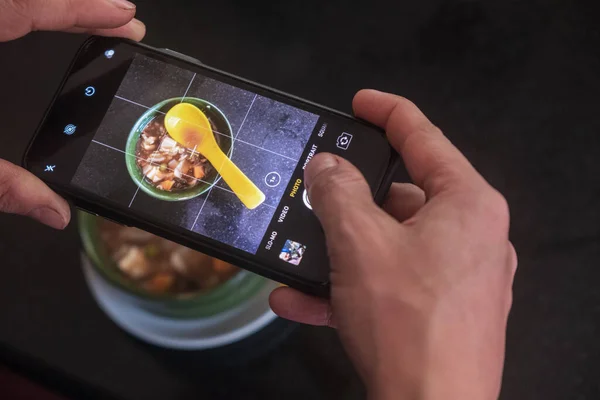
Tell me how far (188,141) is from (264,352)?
8.8 inches

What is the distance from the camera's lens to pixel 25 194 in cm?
45

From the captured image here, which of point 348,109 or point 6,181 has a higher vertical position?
point 348,109

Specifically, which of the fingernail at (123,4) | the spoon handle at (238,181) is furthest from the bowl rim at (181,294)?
the fingernail at (123,4)

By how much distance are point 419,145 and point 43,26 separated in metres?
0.34

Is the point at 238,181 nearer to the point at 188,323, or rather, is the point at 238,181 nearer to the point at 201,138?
the point at 201,138

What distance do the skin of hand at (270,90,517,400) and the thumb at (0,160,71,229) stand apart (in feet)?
0.73

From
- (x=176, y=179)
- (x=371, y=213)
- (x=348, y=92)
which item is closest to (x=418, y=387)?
(x=371, y=213)

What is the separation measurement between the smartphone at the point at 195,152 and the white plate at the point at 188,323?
0.10m

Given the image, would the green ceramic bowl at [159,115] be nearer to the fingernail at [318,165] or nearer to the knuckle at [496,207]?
the fingernail at [318,165]

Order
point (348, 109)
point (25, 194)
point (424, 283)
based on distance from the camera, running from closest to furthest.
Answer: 1. point (424, 283)
2. point (25, 194)
3. point (348, 109)

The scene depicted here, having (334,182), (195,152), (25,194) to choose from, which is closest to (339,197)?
(334,182)

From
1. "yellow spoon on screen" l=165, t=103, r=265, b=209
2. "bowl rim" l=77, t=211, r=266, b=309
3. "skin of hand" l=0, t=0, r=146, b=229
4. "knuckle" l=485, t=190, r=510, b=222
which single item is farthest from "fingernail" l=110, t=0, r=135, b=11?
"knuckle" l=485, t=190, r=510, b=222

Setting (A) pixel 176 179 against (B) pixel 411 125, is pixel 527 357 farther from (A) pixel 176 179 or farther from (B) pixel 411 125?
(A) pixel 176 179

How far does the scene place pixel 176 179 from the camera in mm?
457
